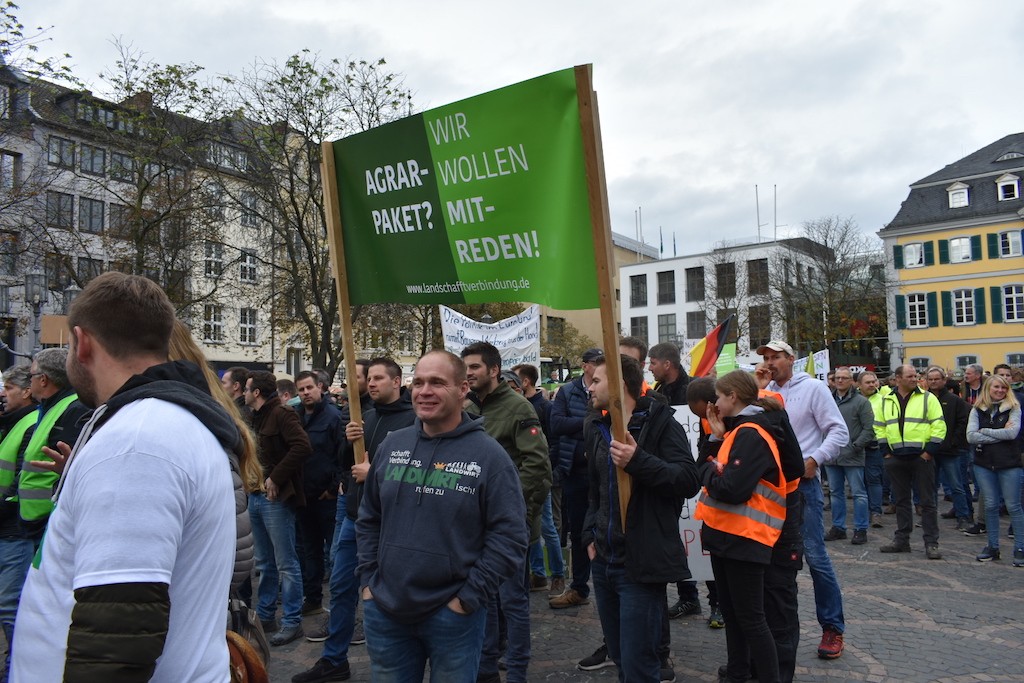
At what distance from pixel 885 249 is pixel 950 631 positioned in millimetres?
52514

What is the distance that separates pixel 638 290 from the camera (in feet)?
240

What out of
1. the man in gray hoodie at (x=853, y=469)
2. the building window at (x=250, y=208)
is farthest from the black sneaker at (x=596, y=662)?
the building window at (x=250, y=208)

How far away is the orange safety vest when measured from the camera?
426cm

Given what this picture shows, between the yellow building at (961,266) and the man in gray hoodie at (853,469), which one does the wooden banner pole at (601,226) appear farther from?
the yellow building at (961,266)

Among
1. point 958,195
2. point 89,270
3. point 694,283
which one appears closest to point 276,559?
point 89,270

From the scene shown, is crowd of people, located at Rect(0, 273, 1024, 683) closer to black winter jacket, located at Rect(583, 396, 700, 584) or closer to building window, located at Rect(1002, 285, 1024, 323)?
black winter jacket, located at Rect(583, 396, 700, 584)

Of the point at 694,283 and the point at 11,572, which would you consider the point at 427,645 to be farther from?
the point at 694,283

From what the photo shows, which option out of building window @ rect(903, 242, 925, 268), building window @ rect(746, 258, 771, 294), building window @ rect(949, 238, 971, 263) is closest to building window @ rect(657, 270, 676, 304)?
building window @ rect(746, 258, 771, 294)

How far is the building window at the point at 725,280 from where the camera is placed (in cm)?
5807

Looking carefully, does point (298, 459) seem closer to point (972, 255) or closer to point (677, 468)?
point (677, 468)

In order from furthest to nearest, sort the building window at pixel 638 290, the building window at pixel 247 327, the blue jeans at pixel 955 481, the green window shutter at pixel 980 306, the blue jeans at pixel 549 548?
the building window at pixel 638 290 → the green window shutter at pixel 980 306 → the building window at pixel 247 327 → the blue jeans at pixel 955 481 → the blue jeans at pixel 549 548

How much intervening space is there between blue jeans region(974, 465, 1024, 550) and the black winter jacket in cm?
611

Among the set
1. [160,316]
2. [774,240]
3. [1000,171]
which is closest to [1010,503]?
[160,316]

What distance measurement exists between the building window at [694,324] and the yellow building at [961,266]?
1745 centimetres
